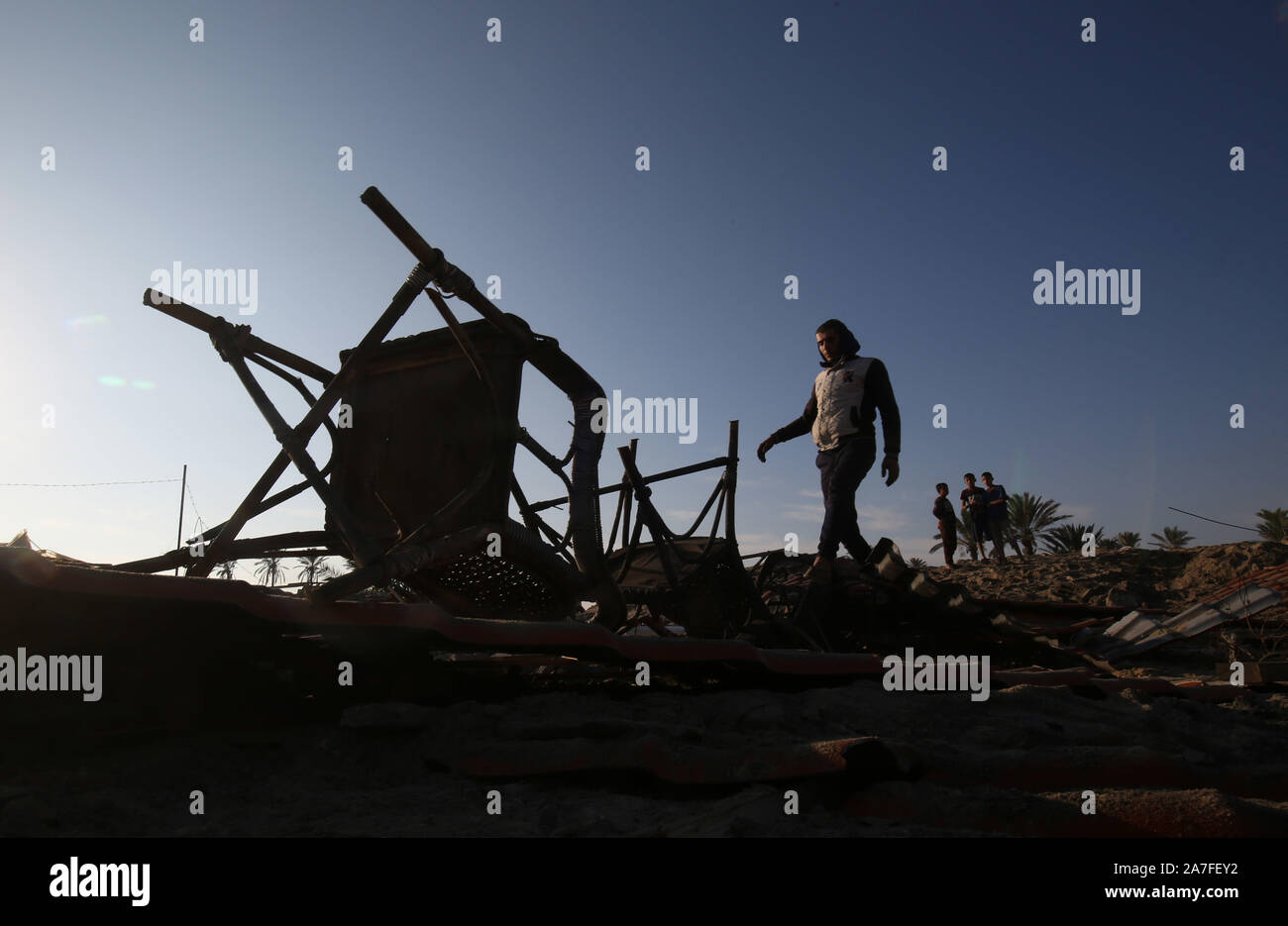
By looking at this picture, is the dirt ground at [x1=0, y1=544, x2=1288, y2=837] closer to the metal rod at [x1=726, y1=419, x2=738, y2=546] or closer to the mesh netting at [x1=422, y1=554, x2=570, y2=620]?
the mesh netting at [x1=422, y1=554, x2=570, y2=620]

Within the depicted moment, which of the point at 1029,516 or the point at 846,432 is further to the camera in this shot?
the point at 1029,516

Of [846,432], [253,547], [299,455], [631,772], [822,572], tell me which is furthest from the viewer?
[846,432]

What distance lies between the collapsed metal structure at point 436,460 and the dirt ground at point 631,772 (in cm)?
67

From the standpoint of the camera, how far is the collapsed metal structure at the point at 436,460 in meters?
2.90

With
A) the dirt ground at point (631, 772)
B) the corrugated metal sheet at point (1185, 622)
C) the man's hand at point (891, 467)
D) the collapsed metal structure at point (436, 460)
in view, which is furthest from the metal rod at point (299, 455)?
the corrugated metal sheet at point (1185, 622)

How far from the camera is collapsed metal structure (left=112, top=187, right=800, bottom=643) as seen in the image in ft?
9.50

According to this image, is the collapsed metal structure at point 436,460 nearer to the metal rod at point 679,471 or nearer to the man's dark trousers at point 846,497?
the metal rod at point 679,471

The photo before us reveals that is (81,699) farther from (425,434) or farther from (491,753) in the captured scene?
(425,434)

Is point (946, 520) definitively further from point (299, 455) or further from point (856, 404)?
point (299, 455)

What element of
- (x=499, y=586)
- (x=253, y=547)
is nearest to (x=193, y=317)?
(x=253, y=547)

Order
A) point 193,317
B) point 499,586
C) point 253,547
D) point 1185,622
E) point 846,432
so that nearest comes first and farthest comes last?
point 193,317
point 253,547
point 499,586
point 846,432
point 1185,622

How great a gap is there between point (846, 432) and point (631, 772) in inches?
158

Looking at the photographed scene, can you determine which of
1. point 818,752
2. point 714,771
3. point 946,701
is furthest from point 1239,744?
point 714,771

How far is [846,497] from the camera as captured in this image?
5.30 m
